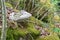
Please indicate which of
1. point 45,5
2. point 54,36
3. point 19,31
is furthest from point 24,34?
point 45,5

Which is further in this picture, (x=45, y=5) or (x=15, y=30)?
(x=45, y=5)

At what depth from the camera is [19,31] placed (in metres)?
5.39

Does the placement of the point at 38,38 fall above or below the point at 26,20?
below

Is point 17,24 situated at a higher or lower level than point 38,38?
higher

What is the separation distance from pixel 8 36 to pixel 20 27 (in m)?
0.61

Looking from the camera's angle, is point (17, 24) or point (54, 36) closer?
point (17, 24)

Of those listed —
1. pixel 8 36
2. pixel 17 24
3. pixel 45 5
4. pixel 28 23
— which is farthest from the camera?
pixel 45 5

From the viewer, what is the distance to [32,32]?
565 cm

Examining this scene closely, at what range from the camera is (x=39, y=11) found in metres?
8.16

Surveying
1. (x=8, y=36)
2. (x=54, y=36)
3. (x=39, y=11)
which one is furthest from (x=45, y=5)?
(x=8, y=36)

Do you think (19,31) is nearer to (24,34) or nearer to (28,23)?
(24,34)

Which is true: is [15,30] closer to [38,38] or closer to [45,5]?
[38,38]

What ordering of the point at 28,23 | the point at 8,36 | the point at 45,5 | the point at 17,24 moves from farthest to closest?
the point at 45,5 < the point at 28,23 < the point at 17,24 < the point at 8,36

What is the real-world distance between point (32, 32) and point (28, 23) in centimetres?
44
